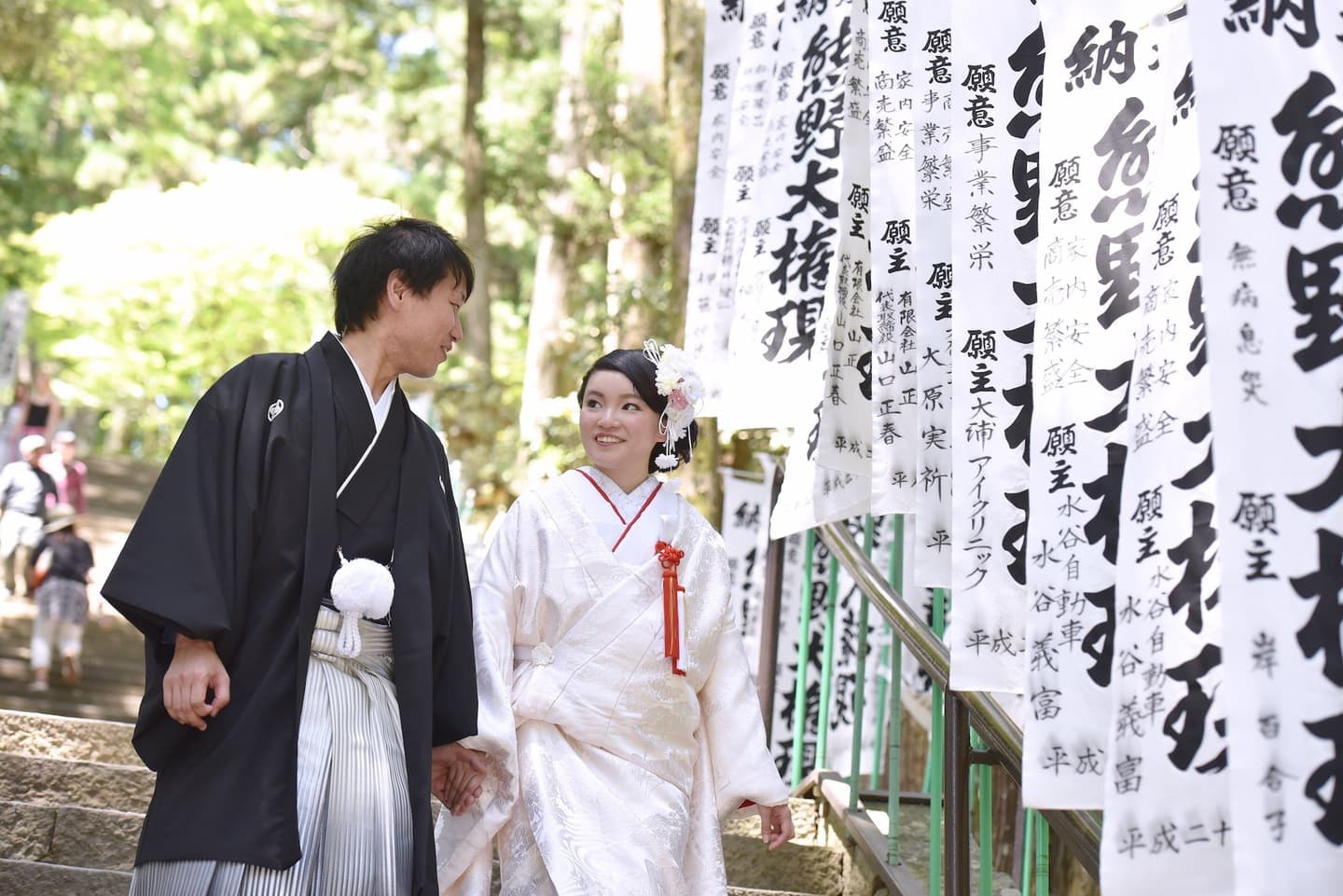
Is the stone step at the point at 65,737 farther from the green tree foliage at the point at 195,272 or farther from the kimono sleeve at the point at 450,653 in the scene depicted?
the green tree foliage at the point at 195,272

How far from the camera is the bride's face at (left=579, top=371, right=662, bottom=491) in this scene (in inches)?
166

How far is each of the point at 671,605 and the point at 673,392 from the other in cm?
62

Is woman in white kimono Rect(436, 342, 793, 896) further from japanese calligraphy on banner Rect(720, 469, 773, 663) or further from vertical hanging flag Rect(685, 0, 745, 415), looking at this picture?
japanese calligraphy on banner Rect(720, 469, 773, 663)

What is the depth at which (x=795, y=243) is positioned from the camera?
5277 millimetres

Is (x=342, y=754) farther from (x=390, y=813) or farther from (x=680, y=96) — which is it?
(x=680, y=96)

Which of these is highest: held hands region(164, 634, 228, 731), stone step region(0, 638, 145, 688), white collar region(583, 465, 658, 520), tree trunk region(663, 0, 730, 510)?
tree trunk region(663, 0, 730, 510)

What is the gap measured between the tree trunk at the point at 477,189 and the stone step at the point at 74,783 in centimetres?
1126

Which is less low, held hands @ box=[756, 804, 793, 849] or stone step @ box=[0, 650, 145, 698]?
held hands @ box=[756, 804, 793, 849]

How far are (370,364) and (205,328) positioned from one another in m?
18.1

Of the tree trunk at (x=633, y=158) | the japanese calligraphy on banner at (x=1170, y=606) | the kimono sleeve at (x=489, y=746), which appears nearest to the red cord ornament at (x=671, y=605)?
the kimono sleeve at (x=489, y=746)

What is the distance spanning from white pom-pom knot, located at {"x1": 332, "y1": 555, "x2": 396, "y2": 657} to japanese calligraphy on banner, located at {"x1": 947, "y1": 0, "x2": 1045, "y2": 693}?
1.28m

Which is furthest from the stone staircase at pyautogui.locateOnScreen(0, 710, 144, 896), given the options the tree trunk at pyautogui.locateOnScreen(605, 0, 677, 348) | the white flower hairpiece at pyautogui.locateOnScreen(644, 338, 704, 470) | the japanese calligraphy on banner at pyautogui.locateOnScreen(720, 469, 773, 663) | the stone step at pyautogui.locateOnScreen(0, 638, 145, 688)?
the tree trunk at pyautogui.locateOnScreen(605, 0, 677, 348)

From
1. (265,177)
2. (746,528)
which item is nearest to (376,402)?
(746,528)

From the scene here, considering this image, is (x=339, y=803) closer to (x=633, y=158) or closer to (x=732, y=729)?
(x=732, y=729)
